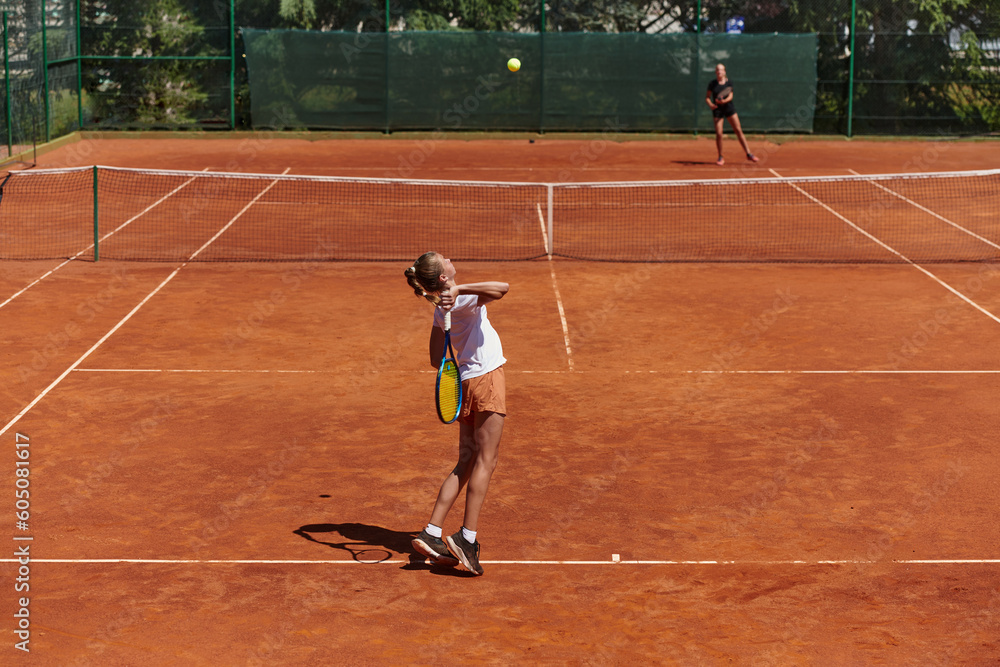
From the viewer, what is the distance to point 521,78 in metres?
29.2

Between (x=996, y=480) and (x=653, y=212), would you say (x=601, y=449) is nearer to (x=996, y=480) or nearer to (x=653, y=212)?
(x=996, y=480)

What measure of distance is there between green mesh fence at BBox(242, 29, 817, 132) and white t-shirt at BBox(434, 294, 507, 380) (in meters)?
23.1

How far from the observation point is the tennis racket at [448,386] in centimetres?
645

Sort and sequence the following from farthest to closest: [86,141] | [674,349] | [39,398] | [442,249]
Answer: [86,141], [442,249], [674,349], [39,398]

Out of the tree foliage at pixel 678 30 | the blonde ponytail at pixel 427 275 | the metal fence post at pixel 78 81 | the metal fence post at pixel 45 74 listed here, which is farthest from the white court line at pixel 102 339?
the tree foliage at pixel 678 30

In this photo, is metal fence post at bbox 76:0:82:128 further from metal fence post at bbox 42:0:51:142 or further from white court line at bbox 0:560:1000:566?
white court line at bbox 0:560:1000:566

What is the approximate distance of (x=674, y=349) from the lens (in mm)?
11656

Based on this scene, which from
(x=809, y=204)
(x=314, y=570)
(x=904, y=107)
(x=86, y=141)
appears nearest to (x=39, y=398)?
(x=314, y=570)

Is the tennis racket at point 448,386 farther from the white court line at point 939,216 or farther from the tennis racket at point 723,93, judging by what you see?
the tennis racket at point 723,93

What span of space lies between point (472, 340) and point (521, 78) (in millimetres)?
23303

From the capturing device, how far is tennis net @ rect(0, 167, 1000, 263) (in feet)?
53.7

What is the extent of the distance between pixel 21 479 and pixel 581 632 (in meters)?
4.24

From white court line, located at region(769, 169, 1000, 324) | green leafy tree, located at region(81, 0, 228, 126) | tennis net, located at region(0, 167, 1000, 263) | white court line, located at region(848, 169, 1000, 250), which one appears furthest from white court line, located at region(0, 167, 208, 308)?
white court line, located at region(848, 169, 1000, 250)

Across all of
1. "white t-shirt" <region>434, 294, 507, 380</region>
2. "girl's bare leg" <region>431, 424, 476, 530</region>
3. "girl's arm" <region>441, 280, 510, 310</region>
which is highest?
"girl's arm" <region>441, 280, 510, 310</region>
